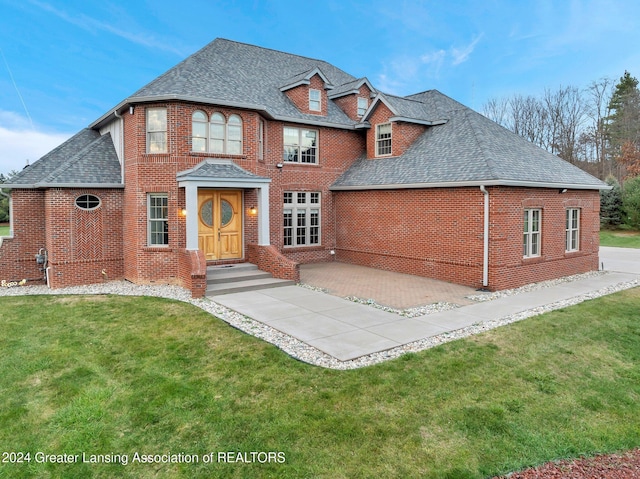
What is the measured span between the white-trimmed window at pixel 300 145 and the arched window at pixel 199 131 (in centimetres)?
401

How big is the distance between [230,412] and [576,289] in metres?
11.7

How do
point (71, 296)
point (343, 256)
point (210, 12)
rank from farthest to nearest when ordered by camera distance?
point (210, 12)
point (343, 256)
point (71, 296)

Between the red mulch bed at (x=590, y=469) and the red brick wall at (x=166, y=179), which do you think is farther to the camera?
the red brick wall at (x=166, y=179)

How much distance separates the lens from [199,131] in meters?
13.4

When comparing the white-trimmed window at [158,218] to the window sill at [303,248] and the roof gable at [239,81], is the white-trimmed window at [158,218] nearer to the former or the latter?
the roof gable at [239,81]

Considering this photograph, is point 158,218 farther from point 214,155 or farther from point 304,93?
point 304,93

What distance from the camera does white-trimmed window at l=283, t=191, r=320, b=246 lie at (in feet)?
55.9

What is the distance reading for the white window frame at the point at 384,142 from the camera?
56.1 ft

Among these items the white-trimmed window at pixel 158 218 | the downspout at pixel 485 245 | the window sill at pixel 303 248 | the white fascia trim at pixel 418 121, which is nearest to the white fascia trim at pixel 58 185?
the white-trimmed window at pixel 158 218

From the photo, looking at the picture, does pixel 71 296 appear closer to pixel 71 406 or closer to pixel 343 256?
pixel 71 406

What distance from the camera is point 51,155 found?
15648mm

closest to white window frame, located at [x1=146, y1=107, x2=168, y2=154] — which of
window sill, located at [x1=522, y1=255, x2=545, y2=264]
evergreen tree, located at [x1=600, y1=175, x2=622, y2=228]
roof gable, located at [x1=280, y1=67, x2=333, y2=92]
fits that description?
roof gable, located at [x1=280, y1=67, x2=333, y2=92]

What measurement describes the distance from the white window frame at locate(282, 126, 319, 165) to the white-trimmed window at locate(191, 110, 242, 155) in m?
2.98

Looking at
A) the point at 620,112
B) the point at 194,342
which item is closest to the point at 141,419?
the point at 194,342
